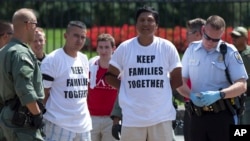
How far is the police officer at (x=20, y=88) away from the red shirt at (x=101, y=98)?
2475 mm

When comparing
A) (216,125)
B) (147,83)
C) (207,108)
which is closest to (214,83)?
(207,108)

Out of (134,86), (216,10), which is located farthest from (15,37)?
(216,10)

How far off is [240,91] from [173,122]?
81cm

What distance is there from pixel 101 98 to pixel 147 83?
6.42 ft

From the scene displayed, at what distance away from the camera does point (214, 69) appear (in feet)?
30.6

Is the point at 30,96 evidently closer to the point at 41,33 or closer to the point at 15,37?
the point at 15,37

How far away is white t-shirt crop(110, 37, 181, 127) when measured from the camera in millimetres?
9023

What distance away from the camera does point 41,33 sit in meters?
10.5

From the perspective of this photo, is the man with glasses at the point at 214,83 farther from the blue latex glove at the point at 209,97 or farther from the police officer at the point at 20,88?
the police officer at the point at 20,88

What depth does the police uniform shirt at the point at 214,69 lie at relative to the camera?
931cm

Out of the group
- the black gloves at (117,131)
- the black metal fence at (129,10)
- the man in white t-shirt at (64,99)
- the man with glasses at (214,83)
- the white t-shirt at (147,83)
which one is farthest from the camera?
the black metal fence at (129,10)

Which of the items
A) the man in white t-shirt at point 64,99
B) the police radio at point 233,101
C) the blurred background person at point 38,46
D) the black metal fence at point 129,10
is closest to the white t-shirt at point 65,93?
the man in white t-shirt at point 64,99

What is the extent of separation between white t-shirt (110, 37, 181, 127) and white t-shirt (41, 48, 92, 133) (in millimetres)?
574

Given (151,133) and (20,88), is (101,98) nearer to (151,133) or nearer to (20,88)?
(151,133)
